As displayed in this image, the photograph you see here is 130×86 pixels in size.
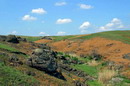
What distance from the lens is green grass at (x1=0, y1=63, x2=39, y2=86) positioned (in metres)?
9.81

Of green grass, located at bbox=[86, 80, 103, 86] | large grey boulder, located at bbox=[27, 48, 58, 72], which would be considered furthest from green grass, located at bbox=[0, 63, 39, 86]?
green grass, located at bbox=[86, 80, 103, 86]

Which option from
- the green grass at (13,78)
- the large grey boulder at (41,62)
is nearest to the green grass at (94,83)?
the large grey boulder at (41,62)

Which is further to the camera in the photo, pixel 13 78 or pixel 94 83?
pixel 94 83

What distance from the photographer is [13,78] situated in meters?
10.4

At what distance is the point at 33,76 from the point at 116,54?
21.7m

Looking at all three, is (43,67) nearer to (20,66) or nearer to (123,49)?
(20,66)

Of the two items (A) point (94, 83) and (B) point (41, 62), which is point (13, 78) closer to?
(B) point (41, 62)

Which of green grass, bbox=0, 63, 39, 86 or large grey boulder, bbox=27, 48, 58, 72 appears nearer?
green grass, bbox=0, 63, 39, 86

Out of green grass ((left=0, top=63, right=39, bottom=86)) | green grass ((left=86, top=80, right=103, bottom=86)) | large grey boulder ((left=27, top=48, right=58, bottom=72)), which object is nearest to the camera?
green grass ((left=0, top=63, right=39, bottom=86))

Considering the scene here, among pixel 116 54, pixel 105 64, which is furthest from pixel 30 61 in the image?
pixel 116 54

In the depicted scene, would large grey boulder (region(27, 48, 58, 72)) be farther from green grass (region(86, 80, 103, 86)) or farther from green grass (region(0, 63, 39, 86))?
green grass (region(86, 80, 103, 86))

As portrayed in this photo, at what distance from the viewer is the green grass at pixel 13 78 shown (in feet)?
32.2

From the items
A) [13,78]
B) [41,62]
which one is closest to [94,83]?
[41,62]

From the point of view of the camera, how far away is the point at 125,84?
16.2 metres
